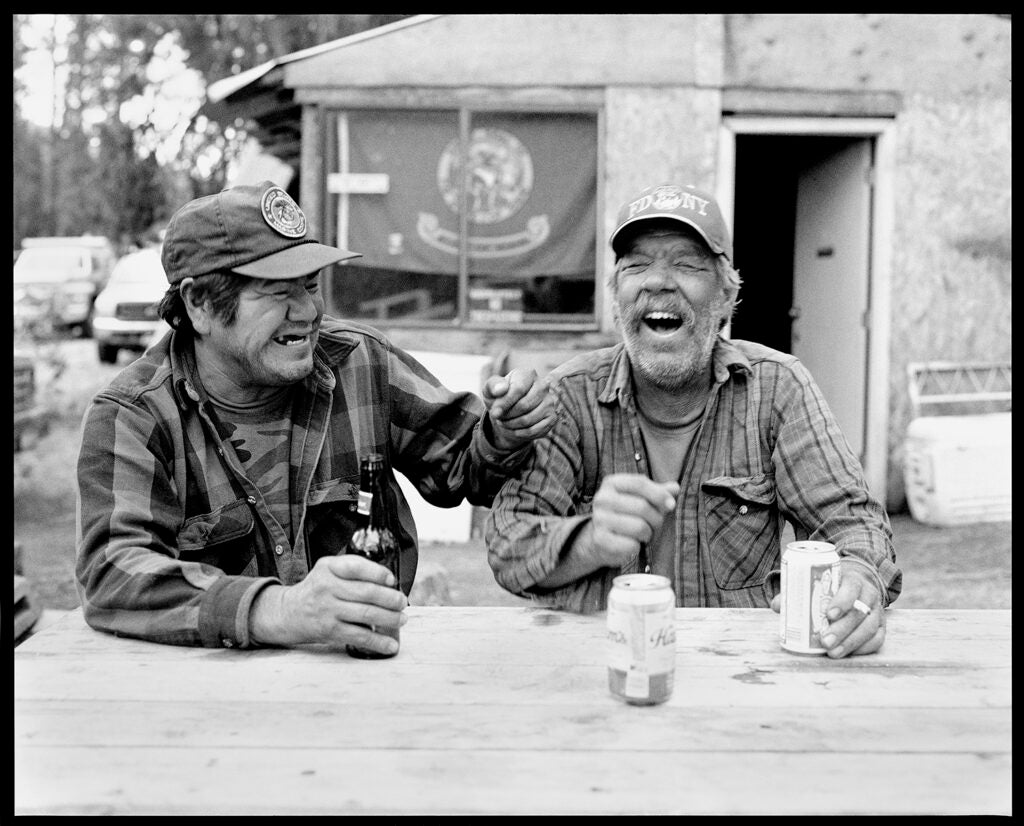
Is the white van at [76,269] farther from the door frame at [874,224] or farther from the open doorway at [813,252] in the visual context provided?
the door frame at [874,224]

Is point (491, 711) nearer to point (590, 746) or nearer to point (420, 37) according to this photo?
point (590, 746)

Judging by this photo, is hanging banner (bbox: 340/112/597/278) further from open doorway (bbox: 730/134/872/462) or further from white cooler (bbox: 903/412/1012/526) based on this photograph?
white cooler (bbox: 903/412/1012/526)

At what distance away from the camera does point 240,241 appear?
8.98 ft

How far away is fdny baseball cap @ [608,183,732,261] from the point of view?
3.02 meters

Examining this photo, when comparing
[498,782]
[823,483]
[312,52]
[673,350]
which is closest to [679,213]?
[673,350]

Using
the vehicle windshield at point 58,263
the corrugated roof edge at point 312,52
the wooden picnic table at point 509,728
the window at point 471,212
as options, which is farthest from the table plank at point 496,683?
the vehicle windshield at point 58,263

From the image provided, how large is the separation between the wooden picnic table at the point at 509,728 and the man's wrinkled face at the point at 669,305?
776 mm

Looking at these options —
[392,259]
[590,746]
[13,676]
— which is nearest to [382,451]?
[13,676]

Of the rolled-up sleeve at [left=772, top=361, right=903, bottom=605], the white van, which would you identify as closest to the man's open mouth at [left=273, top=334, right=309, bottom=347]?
the rolled-up sleeve at [left=772, top=361, right=903, bottom=605]

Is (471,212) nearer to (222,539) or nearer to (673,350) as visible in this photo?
(673,350)

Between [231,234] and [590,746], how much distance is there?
4.99 feet

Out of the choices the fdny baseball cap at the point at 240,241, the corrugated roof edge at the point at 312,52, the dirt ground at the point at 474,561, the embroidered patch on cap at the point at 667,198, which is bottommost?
the dirt ground at the point at 474,561

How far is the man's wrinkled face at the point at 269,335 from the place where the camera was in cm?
276
